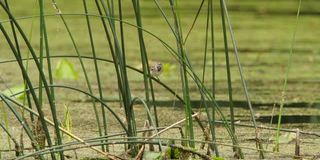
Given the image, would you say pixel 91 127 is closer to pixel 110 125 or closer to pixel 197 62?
pixel 110 125

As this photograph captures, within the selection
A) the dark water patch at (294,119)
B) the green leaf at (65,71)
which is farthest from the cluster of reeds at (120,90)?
the green leaf at (65,71)

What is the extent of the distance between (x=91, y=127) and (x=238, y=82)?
133 cm

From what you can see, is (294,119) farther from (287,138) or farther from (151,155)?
(151,155)

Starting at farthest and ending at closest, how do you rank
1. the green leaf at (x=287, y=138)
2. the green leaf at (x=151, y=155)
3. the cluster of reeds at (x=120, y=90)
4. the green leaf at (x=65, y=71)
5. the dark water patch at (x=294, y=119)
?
the green leaf at (x=65, y=71) < the dark water patch at (x=294, y=119) < the green leaf at (x=287, y=138) < the green leaf at (x=151, y=155) < the cluster of reeds at (x=120, y=90)

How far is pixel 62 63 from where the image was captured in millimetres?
3773

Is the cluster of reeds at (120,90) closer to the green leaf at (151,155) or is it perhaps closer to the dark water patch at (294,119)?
the green leaf at (151,155)

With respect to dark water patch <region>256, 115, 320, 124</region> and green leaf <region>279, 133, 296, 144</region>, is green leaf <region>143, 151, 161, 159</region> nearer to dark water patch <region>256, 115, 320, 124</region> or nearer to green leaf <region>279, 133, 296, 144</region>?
green leaf <region>279, 133, 296, 144</region>

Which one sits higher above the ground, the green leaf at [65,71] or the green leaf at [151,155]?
the green leaf at [65,71]

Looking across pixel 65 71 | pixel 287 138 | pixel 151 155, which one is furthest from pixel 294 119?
pixel 65 71

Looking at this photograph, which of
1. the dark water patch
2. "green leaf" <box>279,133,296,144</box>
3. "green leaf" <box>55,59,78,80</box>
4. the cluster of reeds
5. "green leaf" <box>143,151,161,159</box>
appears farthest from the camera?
"green leaf" <box>55,59,78,80</box>

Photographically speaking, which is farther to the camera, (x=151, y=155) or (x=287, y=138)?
(x=287, y=138)

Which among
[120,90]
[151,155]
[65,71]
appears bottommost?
[151,155]

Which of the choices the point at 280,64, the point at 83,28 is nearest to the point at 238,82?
the point at 280,64

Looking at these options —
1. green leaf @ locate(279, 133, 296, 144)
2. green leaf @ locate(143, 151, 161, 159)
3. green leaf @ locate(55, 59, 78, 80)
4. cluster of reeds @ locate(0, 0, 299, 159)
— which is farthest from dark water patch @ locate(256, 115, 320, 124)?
green leaf @ locate(55, 59, 78, 80)
